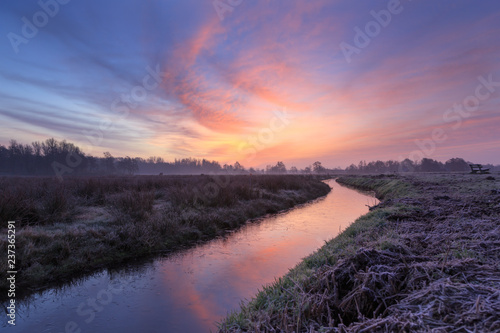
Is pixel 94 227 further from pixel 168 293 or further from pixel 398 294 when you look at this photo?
pixel 398 294

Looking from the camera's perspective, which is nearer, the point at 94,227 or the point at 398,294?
the point at 398,294

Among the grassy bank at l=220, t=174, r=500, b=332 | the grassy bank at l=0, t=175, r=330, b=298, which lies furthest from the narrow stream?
the grassy bank at l=220, t=174, r=500, b=332

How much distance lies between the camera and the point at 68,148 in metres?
85.6

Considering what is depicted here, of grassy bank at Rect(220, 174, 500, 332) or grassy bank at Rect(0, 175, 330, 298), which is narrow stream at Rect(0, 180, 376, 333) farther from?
grassy bank at Rect(220, 174, 500, 332)

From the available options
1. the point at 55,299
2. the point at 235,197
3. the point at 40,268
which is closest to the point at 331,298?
→ the point at 55,299

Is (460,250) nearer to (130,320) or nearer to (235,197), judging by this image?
(130,320)

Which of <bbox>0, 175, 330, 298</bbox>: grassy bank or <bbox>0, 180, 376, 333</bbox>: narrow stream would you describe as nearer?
<bbox>0, 180, 376, 333</bbox>: narrow stream

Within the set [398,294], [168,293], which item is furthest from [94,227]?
[398,294]

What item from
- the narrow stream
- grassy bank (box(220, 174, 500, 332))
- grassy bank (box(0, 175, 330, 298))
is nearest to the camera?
grassy bank (box(220, 174, 500, 332))

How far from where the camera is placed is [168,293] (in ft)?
22.3

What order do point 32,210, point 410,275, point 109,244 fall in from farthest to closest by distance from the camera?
point 32,210
point 109,244
point 410,275

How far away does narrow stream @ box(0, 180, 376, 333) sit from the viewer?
545 centimetres

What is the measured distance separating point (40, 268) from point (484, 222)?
12.2 m

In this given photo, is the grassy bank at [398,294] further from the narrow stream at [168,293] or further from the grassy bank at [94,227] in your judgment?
the grassy bank at [94,227]
